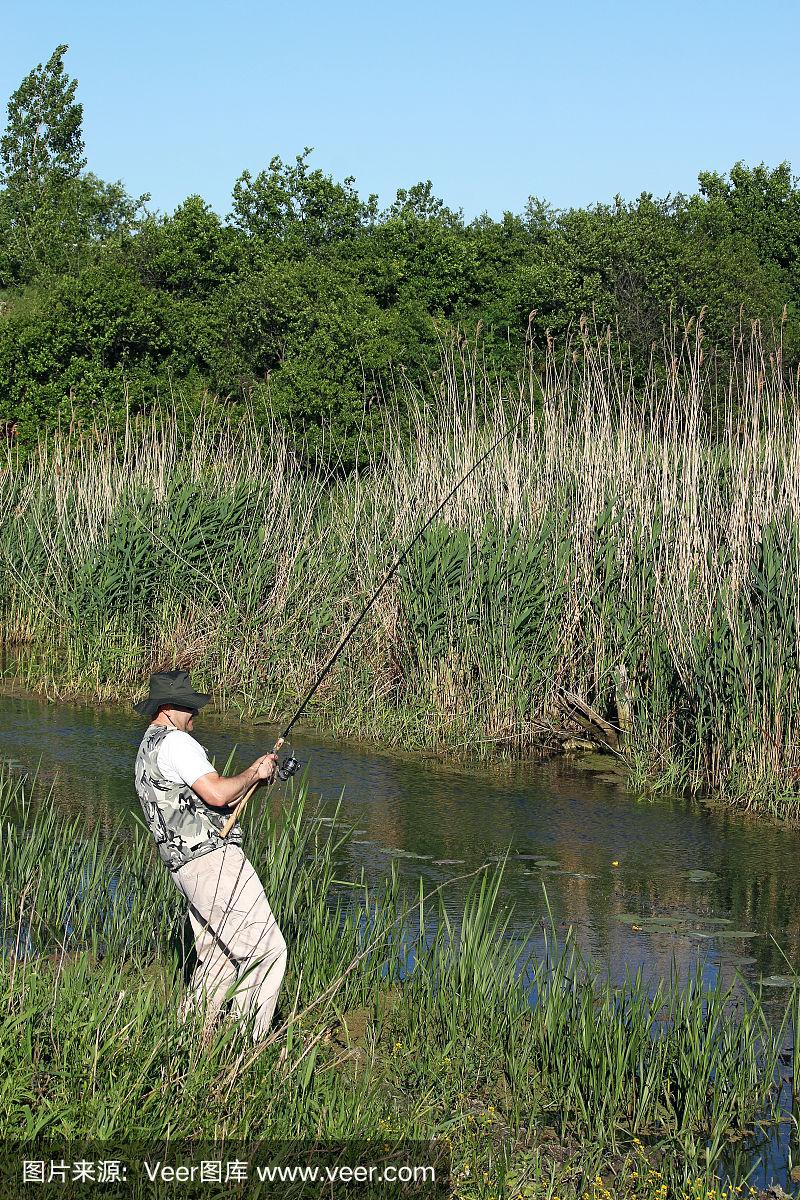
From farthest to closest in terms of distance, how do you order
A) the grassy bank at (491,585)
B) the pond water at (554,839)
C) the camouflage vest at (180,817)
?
1. the grassy bank at (491,585)
2. the pond water at (554,839)
3. the camouflage vest at (180,817)

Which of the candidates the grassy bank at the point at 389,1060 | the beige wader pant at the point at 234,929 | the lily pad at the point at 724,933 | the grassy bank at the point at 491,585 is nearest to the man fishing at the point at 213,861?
the beige wader pant at the point at 234,929

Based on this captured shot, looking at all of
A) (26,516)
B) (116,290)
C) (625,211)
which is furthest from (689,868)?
(625,211)

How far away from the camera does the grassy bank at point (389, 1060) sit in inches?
157

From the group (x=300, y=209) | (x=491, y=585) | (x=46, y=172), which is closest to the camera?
(x=491, y=585)

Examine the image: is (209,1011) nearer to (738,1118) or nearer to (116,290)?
(738,1118)

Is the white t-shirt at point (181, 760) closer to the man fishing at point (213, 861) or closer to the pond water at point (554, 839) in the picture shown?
the man fishing at point (213, 861)

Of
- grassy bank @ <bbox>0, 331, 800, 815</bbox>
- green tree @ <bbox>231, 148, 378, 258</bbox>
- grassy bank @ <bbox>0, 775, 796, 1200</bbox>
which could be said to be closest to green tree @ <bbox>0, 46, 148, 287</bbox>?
green tree @ <bbox>231, 148, 378, 258</bbox>

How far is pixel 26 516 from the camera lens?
13.7 metres

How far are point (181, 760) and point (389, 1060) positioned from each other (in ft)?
4.01

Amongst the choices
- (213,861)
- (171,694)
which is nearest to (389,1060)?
(213,861)

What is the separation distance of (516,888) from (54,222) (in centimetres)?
3095

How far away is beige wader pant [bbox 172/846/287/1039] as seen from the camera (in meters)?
4.59

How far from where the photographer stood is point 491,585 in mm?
10461

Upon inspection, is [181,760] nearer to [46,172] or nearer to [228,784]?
[228,784]
